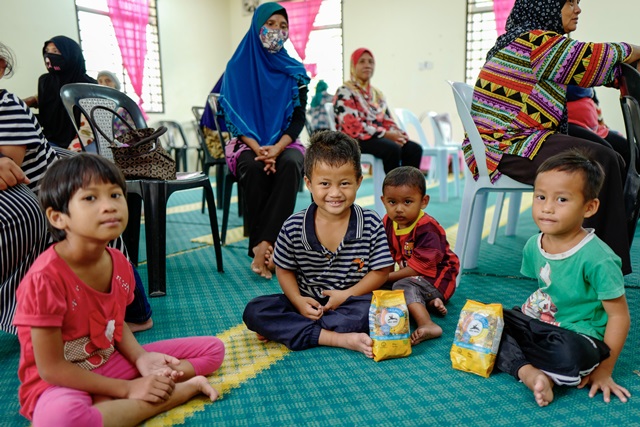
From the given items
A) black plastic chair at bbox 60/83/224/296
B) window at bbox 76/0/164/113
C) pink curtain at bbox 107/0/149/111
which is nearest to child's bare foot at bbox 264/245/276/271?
black plastic chair at bbox 60/83/224/296

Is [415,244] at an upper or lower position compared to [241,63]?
lower

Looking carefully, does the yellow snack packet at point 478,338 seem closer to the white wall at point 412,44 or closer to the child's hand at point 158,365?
the child's hand at point 158,365

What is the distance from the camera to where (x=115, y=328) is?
1.10 m

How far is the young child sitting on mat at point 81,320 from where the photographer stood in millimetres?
925

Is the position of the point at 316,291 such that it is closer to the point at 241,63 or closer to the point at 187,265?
the point at 187,265

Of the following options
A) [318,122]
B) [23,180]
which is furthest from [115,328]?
[318,122]

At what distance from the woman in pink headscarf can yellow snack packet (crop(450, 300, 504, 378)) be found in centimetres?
202

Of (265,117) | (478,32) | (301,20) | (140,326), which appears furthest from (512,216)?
(301,20)

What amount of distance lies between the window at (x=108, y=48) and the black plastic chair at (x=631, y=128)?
5857mm

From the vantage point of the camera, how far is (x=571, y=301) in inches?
47.6

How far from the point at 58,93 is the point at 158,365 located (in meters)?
2.78

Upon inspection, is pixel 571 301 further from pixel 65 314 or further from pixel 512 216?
pixel 512 216

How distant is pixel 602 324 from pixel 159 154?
1.59 metres

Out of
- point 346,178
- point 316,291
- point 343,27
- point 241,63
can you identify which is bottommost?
point 316,291
